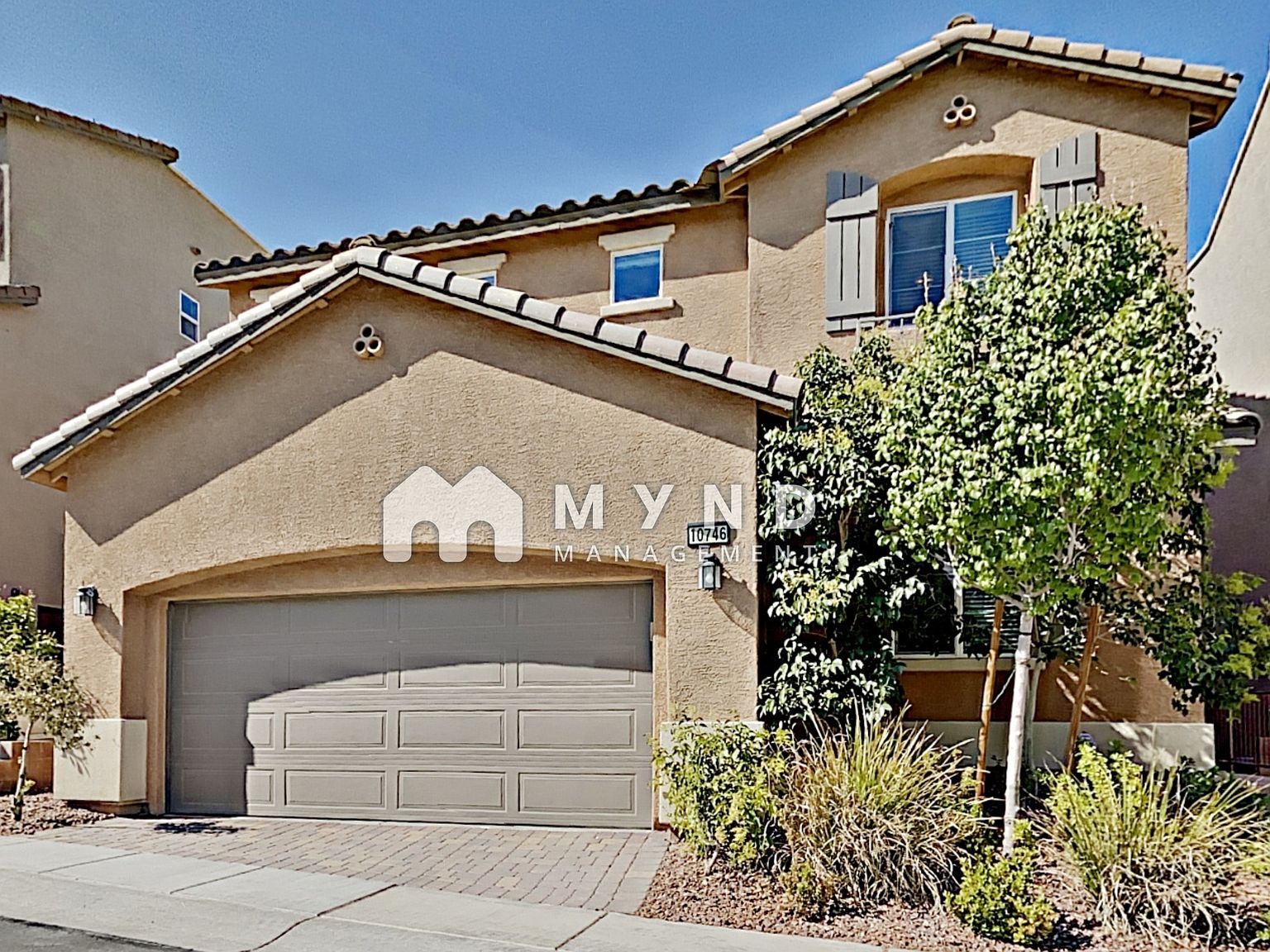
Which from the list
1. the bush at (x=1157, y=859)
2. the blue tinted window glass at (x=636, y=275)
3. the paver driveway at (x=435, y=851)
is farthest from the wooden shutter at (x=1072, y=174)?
the paver driveway at (x=435, y=851)

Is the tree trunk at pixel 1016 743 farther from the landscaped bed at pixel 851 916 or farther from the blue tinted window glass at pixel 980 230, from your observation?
the blue tinted window glass at pixel 980 230

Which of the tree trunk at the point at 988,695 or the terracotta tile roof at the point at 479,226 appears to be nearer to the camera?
the tree trunk at the point at 988,695

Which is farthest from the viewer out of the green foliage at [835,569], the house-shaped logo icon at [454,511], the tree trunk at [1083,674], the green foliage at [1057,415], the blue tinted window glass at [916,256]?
the blue tinted window glass at [916,256]

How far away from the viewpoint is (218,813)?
11469mm

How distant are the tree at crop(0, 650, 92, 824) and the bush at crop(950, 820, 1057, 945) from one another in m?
9.10

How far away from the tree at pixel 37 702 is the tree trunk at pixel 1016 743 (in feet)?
30.7

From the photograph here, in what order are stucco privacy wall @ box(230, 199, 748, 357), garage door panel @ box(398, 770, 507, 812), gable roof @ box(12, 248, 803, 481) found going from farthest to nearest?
stucco privacy wall @ box(230, 199, 748, 357)
garage door panel @ box(398, 770, 507, 812)
gable roof @ box(12, 248, 803, 481)

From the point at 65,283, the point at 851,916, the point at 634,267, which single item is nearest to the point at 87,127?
the point at 65,283

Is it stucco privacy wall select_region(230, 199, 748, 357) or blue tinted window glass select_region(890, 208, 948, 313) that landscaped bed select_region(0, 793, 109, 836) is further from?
blue tinted window glass select_region(890, 208, 948, 313)

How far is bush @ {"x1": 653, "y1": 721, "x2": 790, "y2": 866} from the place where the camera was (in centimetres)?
814

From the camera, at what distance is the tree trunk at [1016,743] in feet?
27.0

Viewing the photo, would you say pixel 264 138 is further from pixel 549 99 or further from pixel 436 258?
pixel 549 99

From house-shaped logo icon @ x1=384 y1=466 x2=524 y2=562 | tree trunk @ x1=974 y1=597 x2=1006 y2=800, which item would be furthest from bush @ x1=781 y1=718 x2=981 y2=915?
house-shaped logo icon @ x1=384 y1=466 x2=524 y2=562

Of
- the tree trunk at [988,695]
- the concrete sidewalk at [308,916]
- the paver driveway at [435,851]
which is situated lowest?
the paver driveway at [435,851]
